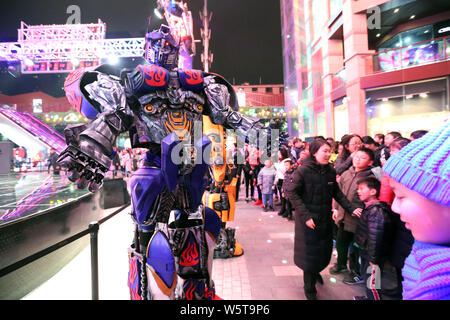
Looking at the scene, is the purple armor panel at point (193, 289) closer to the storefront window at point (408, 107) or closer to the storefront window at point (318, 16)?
the storefront window at point (408, 107)

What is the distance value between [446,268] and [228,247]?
143 inches

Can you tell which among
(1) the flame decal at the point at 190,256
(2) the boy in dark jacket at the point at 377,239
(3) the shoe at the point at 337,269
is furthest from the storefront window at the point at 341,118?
(1) the flame decal at the point at 190,256

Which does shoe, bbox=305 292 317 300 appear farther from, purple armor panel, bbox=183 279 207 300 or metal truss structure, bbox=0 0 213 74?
metal truss structure, bbox=0 0 213 74

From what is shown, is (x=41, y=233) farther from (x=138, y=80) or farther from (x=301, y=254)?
(x=301, y=254)

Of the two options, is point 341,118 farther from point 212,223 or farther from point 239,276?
point 212,223

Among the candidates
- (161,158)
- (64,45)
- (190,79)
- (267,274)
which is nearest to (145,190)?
(161,158)

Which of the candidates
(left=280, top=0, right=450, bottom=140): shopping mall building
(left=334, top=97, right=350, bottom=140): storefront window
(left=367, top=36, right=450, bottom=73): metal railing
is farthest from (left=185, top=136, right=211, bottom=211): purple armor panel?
(left=334, top=97, right=350, bottom=140): storefront window

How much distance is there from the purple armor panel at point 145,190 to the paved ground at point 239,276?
1.67 m

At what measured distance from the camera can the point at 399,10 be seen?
10305mm

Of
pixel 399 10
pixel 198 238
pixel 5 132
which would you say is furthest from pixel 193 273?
pixel 5 132

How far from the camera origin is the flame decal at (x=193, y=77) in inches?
75.2

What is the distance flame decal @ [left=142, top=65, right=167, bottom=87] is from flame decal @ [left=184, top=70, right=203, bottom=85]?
A: 179 mm

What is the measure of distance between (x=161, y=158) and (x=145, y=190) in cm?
25
